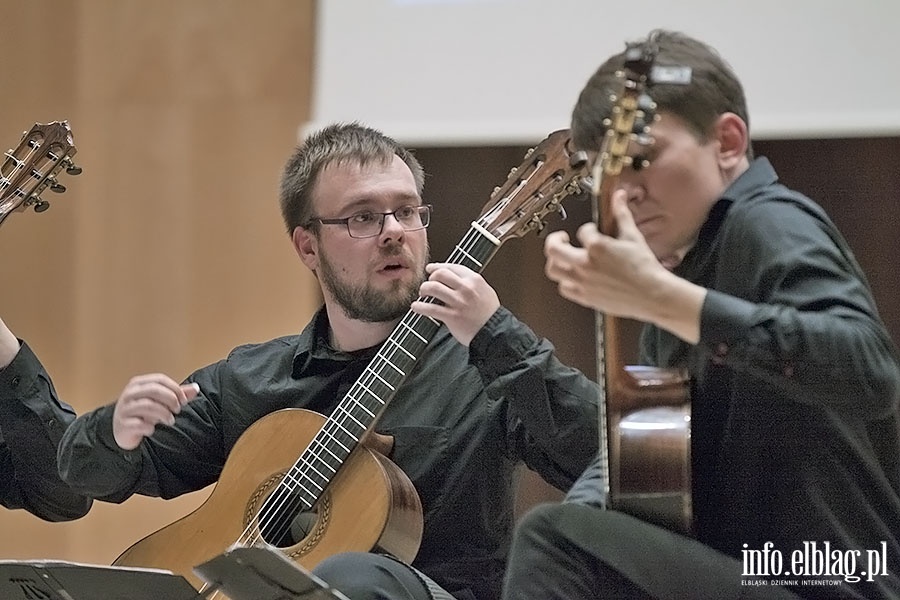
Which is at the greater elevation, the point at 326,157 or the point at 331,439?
the point at 326,157

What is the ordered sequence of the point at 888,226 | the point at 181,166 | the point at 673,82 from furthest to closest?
the point at 181,166 → the point at 888,226 → the point at 673,82

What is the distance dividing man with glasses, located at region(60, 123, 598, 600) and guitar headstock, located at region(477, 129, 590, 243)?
0.40ft

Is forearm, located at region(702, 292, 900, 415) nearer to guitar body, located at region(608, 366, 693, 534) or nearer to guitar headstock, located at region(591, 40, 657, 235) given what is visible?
guitar body, located at region(608, 366, 693, 534)

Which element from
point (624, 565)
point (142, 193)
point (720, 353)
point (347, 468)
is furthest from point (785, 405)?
point (142, 193)

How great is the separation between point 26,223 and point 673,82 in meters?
1.44

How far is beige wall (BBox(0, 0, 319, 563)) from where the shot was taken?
7.75ft

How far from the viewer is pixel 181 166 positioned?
2.42 meters

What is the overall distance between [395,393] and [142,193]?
0.79 meters

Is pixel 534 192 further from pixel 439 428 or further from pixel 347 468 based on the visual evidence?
pixel 347 468

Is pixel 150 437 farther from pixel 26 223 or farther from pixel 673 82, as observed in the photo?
pixel 673 82

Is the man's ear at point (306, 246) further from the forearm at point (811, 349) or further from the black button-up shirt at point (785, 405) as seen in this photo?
the forearm at point (811, 349)

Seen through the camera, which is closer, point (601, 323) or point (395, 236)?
point (601, 323)

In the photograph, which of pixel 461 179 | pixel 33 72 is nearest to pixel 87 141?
pixel 33 72

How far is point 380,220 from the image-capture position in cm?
211
